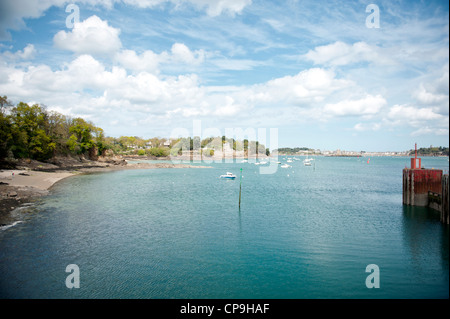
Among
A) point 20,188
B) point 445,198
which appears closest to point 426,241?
point 445,198

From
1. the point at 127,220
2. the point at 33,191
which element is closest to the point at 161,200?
the point at 127,220

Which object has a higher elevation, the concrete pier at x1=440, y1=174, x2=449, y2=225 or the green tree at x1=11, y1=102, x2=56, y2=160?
the green tree at x1=11, y1=102, x2=56, y2=160

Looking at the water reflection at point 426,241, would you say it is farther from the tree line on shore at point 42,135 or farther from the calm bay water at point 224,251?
the tree line on shore at point 42,135

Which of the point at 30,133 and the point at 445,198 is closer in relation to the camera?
the point at 445,198

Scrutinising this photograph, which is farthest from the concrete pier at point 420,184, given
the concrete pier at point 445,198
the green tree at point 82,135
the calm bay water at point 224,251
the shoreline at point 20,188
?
the green tree at point 82,135

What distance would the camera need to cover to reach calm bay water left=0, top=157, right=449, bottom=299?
1561 centimetres

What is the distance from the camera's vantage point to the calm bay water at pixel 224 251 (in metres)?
15.6

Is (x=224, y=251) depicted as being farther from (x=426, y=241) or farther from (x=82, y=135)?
(x=82, y=135)

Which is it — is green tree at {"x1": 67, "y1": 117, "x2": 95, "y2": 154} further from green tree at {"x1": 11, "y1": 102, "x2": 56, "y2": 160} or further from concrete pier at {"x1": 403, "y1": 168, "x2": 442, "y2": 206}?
concrete pier at {"x1": 403, "y1": 168, "x2": 442, "y2": 206}

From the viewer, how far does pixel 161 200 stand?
140 ft

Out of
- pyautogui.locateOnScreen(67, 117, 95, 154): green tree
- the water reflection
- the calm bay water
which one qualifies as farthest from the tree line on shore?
the water reflection

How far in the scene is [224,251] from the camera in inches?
837

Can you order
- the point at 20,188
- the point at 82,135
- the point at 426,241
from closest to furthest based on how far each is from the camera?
the point at 426,241, the point at 20,188, the point at 82,135
